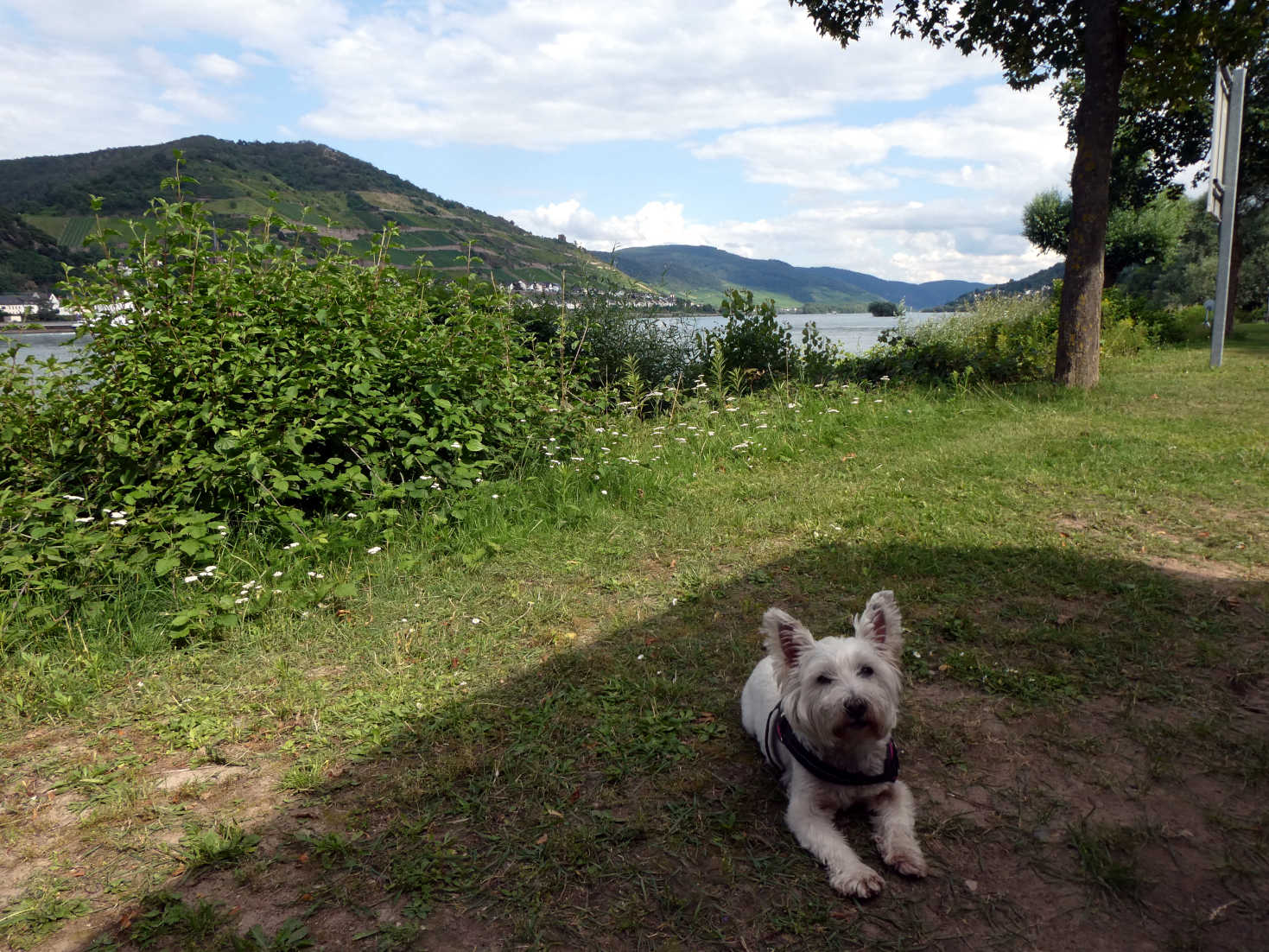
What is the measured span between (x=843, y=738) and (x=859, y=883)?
501mm

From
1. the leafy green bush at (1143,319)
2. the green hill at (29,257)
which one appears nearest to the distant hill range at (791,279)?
the leafy green bush at (1143,319)

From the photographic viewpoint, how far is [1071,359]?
11695mm

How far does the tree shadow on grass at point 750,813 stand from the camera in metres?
2.50

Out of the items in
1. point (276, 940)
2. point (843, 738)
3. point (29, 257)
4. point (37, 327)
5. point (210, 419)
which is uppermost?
point (29, 257)

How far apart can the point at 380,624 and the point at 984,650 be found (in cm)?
385

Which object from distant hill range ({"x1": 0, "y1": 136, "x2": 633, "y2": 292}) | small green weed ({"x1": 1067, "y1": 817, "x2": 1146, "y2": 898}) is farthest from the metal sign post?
small green weed ({"x1": 1067, "y1": 817, "x2": 1146, "y2": 898})

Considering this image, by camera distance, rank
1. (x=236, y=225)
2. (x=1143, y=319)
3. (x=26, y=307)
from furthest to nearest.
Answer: (x=1143, y=319) → (x=236, y=225) → (x=26, y=307)

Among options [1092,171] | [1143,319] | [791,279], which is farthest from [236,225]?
[791,279]

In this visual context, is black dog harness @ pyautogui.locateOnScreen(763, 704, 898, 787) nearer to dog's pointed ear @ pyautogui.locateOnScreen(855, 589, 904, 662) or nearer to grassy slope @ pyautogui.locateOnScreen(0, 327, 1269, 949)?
grassy slope @ pyautogui.locateOnScreen(0, 327, 1269, 949)

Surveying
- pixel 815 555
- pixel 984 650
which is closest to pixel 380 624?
pixel 815 555

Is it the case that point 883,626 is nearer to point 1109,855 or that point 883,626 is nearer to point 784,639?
point 784,639

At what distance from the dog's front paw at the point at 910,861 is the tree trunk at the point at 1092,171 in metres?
11.2

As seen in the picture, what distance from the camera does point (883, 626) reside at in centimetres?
304

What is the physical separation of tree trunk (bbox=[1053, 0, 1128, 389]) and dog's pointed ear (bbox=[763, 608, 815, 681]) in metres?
10.9
